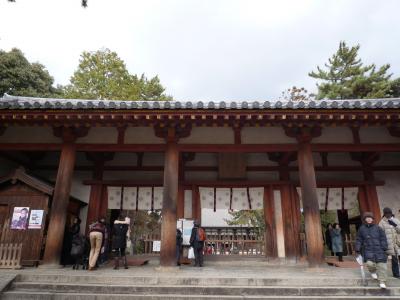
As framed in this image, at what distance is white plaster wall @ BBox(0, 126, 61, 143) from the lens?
872cm

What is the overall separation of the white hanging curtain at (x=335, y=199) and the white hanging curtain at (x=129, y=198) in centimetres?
709

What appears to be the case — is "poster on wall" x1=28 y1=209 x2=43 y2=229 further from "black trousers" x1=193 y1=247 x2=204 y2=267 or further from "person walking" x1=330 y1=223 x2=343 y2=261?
"person walking" x1=330 y1=223 x2=343 y2=261

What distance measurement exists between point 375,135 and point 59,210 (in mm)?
9429

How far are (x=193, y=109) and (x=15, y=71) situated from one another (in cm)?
2456

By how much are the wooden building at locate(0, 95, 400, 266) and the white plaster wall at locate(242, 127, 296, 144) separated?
0.03m

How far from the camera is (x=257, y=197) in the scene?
10.4 m

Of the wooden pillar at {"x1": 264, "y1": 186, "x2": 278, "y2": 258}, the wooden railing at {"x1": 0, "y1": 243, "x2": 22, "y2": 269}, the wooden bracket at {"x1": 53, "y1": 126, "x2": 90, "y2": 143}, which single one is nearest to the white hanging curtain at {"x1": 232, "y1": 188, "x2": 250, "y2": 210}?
the wooden pillar at {"x1": 264, "y1": 186, "x2": 278, "y2": 258}

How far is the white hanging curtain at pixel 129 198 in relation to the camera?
34.1 ft

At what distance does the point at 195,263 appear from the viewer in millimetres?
8664

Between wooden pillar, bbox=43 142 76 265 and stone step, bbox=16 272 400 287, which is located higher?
wooden pillar, bbox=43 142 76 265

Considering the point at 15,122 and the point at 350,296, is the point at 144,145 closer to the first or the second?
the point at 15,122

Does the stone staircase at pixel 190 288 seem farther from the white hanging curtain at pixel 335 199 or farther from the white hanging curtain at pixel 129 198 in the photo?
the white hanging curtain at pixel 335 199

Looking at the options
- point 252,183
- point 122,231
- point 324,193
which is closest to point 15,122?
point 122,231

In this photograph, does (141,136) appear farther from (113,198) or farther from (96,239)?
(96,239)
